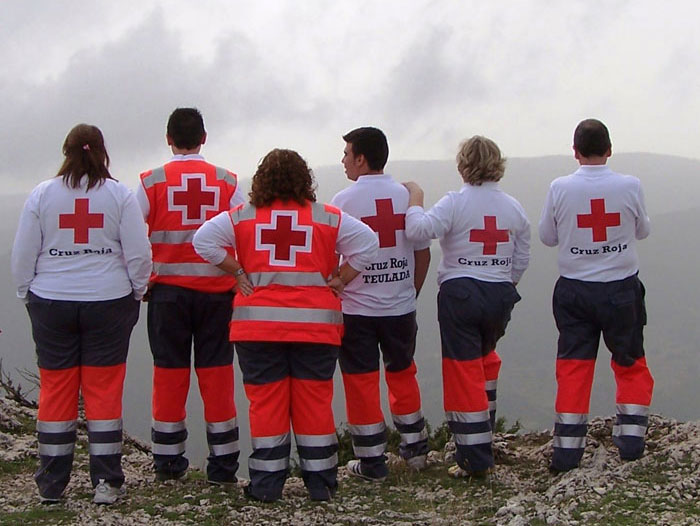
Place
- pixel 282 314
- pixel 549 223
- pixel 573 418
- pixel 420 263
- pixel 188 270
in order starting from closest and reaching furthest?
pixel 282 314, pixel 188 270, pixel 573 418, pixel 549 223, pixel 420 263

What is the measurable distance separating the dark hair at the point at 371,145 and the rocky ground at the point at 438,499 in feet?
7.74

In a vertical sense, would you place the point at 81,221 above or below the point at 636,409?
above

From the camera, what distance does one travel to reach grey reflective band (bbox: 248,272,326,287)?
546cm

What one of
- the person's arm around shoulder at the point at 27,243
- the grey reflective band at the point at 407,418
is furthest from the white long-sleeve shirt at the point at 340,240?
the grey reflective band at the point at 407,418

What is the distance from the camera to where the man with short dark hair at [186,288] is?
6.03 meters

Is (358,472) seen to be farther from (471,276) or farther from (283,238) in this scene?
(283,238)

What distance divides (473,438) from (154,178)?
2897mm

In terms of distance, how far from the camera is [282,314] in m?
5.42

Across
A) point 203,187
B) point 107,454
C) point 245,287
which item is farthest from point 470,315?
point 107,454

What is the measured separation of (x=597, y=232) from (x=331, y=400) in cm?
221

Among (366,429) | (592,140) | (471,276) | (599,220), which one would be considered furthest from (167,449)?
(592,140)

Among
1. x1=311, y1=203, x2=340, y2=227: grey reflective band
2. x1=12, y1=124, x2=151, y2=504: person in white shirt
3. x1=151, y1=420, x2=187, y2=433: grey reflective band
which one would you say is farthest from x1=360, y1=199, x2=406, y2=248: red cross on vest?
x1=151, y1=420, x2=187, y2=433: grey reflective band

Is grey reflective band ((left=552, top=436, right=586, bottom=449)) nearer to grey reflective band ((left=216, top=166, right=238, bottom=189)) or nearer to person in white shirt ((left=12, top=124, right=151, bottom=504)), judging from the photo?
grey reflective band ((left=216, top=166, right=238, bottom=189))

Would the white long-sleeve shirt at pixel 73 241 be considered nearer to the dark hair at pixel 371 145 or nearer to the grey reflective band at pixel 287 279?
the grey reflective band at pixel 287 279
